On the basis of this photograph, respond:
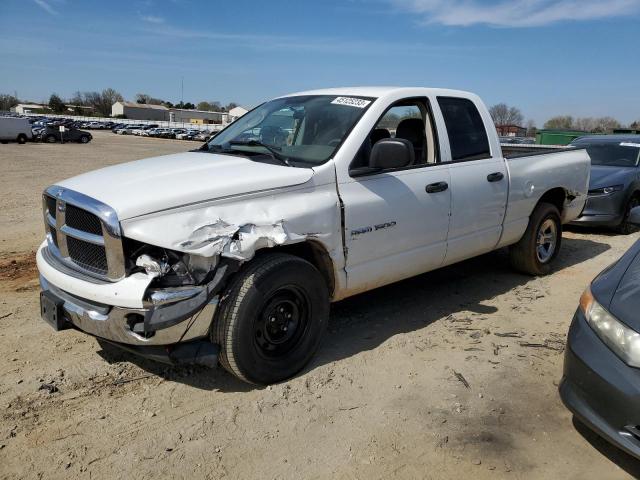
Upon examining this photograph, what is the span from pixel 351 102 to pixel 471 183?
1371mm

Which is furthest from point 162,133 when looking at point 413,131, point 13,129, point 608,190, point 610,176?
point 413,131

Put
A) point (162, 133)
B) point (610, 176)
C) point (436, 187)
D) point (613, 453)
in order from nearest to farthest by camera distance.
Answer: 1. point (613, 453)
2. point (436, 187)
3. point (610, 176)
4. point (162, 133)

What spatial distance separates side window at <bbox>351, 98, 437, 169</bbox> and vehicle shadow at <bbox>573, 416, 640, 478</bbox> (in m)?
2.39

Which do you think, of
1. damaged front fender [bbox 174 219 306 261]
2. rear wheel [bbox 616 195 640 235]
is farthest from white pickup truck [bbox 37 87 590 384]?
rear wheel [bbox 616 195 640 235]

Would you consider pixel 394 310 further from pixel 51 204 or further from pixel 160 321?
pixel 51 204

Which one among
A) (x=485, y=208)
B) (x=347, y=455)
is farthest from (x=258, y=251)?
(x=485, y=208)

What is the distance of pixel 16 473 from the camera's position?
274 cm

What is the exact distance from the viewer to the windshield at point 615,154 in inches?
380

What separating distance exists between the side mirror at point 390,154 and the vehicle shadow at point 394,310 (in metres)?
1.45

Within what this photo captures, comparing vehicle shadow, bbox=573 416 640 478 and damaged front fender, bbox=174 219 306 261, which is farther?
damaged front fender, bbox=174 219 306 261

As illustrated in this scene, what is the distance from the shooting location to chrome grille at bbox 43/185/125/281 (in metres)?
3.06

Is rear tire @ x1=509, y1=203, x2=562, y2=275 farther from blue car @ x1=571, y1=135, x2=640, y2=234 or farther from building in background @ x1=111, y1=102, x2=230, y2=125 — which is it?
building in background @ x1=111, y1=102, x2=230, y2=125

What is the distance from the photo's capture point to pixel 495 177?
512cm

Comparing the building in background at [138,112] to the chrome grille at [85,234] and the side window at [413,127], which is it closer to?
the side window at [413,127]
